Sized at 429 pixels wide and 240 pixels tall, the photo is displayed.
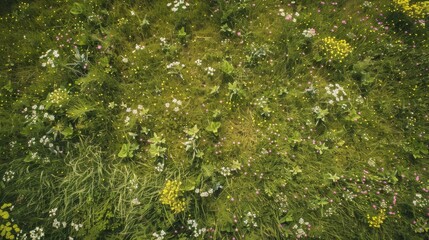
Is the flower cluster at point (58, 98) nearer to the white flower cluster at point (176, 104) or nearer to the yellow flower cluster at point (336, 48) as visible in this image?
the white flower cluster at point (176, 104)

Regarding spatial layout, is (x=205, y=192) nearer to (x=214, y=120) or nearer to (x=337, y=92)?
(x=214, y=120)

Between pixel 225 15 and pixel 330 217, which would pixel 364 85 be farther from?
pixel 225 15

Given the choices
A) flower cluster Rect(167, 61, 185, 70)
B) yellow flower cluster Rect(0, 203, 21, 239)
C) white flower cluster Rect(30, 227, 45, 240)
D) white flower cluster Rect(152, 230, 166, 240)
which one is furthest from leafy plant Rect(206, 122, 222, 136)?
yellow flower cluster Rect(0, 203, 21, 239)

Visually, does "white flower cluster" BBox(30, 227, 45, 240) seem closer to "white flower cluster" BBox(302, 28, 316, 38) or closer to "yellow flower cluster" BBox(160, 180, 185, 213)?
"yellow flower cluster" BBox(160, 180, 185, 213)

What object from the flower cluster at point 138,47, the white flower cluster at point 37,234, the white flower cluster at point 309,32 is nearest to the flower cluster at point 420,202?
the white flower cluster at point 309,32

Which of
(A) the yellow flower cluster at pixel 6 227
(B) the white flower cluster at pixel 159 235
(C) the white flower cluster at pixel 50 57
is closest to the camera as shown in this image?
(A) the yellow flower cluster at pixel 6 227

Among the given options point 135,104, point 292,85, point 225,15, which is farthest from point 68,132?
point 292,85
